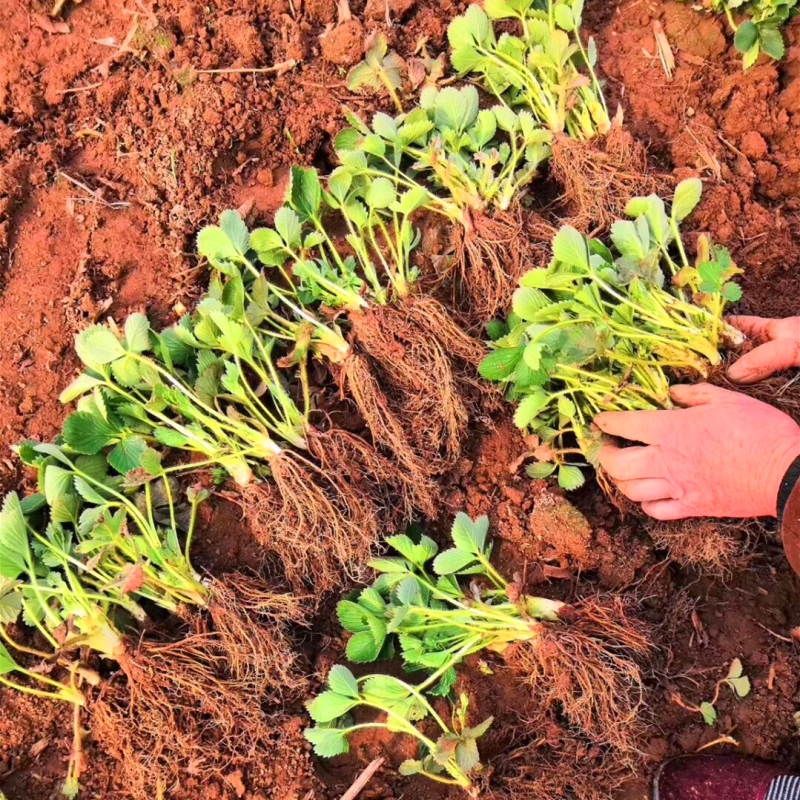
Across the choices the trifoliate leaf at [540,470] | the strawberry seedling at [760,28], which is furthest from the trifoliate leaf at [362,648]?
the strawberry seedling at [760,28]

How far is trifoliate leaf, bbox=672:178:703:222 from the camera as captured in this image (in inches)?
74.6

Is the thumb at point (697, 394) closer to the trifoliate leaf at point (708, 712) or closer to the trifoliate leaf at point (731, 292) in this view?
the trifoliate leaf at point (731, 292)

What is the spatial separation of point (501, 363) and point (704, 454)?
495mm

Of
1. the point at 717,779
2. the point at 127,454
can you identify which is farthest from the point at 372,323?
the point at 717,779

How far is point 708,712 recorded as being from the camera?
5.76 ft

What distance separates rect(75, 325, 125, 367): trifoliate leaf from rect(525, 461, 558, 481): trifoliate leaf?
1.03m

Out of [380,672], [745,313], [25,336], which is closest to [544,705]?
[380,672]

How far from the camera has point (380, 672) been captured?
1.81 m

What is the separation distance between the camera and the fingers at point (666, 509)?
1.78 meters

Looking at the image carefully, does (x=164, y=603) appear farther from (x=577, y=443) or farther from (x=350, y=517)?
(x=577, y=443)

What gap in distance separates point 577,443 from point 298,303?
31.6 inches

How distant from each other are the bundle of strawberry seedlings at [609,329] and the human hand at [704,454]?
0.07 meters

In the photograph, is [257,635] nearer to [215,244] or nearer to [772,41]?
[215,244]

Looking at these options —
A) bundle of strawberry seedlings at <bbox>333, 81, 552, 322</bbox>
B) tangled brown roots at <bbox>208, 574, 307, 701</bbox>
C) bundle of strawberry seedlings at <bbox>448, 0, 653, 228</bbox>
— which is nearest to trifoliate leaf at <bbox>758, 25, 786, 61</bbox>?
bundle of strawberry seedlings at <bbox>448, 0, 653, 228</bbox>
